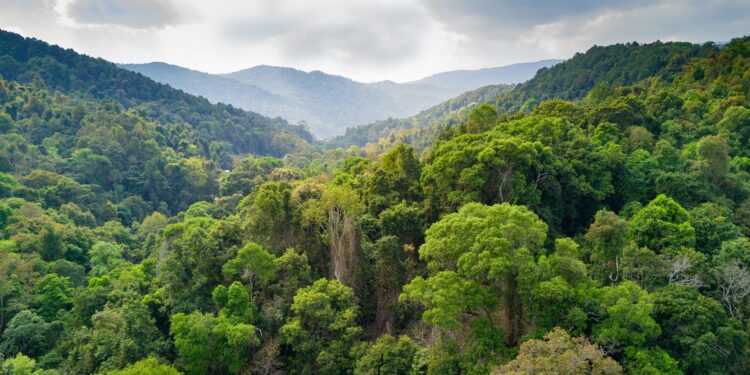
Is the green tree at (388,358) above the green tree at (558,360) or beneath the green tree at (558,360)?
beneath

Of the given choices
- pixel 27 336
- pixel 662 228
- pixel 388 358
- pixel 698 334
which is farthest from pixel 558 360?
pixel 27 336

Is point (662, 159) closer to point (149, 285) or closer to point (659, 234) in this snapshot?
point (659, 234)

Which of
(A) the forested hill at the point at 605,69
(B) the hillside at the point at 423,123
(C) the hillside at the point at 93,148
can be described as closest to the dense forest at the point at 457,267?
(C) the hillside at the point at 93,148

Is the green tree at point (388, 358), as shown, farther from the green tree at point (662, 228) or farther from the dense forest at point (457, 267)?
the green tree at point (662, 228)

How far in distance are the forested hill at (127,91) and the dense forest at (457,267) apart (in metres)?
61.6

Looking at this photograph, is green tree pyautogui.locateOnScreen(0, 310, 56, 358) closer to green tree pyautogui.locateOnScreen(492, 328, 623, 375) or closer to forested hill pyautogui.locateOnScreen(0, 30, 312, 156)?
green tree pyautogui.locateOnScreen(492, 328, 623, 375)

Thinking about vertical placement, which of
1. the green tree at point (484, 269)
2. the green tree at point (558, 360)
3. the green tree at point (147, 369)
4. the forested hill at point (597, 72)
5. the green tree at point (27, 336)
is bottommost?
the green tree at point (27, 336)

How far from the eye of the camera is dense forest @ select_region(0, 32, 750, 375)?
49.8 ft

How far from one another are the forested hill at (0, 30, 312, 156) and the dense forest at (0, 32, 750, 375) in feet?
202

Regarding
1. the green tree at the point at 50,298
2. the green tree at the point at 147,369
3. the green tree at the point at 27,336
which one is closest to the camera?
the green tree at the point at 147,369

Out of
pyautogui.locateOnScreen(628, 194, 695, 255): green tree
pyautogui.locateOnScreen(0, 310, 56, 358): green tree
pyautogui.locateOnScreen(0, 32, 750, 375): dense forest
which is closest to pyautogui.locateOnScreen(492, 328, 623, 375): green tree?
pyautogui.locateOnScreen(0, 32, 750, 375): dense forest

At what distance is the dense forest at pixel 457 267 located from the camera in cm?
1518

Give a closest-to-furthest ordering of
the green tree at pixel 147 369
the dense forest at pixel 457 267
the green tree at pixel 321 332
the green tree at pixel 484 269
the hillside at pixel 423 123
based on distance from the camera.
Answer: the green tree at pixel 484 269 → the dense forest at pixel 457 267 → the green tree at pixel 147 369 → the green tree at pixel 321 332 → the hillside at pixel 423 123

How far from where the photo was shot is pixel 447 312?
589 inches
